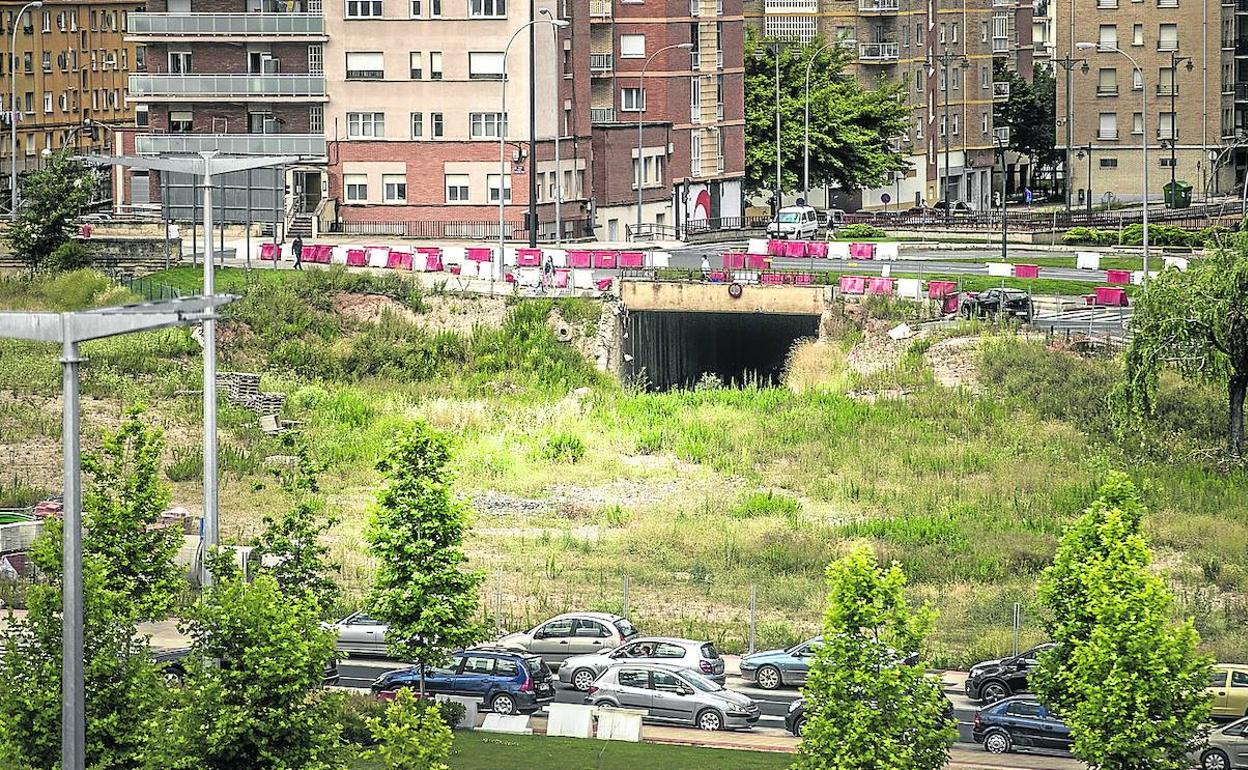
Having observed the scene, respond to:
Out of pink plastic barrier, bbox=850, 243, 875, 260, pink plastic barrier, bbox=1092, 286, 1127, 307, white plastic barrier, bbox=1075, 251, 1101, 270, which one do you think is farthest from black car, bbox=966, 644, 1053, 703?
pink plastic barrier, bbox=850, 243, 875, 260

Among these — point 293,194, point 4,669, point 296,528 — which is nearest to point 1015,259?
point 293,194

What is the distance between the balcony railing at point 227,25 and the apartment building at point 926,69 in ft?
135

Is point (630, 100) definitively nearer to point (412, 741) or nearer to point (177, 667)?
point (177, 667)

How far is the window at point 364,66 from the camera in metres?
94.1

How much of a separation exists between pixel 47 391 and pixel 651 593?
84.6 feet

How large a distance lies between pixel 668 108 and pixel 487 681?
69.8m

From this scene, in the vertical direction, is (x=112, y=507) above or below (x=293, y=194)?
below

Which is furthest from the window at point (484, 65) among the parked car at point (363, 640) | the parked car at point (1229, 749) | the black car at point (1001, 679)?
the parked car at point (1229, 749)

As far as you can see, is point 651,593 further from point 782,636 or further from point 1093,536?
point 1093,536

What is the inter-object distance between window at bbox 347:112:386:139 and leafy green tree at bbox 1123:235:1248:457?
41973 mm

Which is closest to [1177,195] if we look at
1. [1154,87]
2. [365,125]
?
[1154,87]

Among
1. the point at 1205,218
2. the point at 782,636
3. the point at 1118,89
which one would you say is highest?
the point at 1118,89

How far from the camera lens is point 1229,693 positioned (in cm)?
3925

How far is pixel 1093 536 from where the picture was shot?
126 feet
